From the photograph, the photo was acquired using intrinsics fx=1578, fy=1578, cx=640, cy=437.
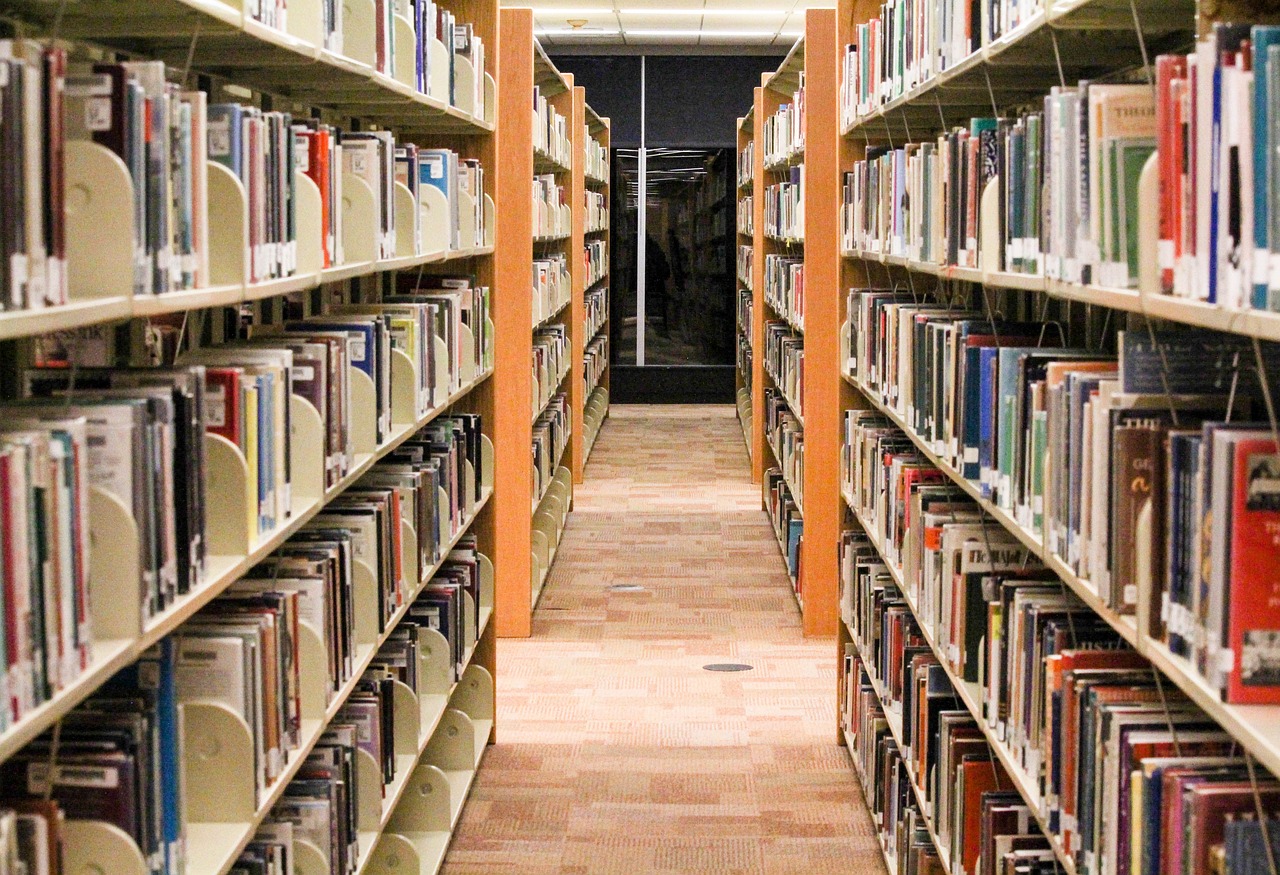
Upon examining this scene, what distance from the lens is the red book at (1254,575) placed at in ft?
A: 5.07

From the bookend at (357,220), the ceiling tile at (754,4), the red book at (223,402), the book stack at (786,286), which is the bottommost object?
the red book at (223,402)

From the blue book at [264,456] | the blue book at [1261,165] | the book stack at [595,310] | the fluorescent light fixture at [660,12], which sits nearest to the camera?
the blue book at [1261,165]

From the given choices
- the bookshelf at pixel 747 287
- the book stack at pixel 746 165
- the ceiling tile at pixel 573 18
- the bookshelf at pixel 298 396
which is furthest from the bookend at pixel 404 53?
the ceiling tile at pixel 573 18

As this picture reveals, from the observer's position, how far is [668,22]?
12.2m

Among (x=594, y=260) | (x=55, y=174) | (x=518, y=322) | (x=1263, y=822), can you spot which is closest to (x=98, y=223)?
(x=55, y=174)

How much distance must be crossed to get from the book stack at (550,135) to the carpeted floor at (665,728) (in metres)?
1.94

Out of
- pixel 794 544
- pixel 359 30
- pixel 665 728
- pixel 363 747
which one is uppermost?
pixel 359 30

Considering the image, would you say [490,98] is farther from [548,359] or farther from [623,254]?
[623,254]

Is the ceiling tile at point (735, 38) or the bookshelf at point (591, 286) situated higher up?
the ceiling tile at point (735, 38)

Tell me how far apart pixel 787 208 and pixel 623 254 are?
22.3ft

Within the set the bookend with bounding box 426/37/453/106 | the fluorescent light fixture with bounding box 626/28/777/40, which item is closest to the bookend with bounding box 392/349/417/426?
the bookend with bounding box 426/37/453/106

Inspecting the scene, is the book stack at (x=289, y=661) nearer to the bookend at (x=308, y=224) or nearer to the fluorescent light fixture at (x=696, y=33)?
the bookend at (x=308, y=224)

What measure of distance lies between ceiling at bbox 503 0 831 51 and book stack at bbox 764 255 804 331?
107 inches

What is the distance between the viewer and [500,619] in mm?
6238
